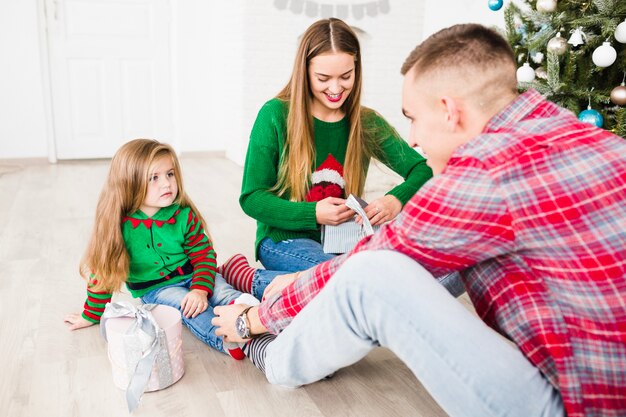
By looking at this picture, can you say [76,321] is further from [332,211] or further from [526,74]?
[526,74]

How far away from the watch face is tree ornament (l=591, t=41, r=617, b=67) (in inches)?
60.0

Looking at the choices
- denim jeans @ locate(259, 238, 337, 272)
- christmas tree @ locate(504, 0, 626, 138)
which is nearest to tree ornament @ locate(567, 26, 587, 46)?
christmas tree @ locate(504, 0, 626, 138)

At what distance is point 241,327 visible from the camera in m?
1.33

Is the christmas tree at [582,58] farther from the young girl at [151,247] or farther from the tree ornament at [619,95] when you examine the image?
the young girl at [151,247]

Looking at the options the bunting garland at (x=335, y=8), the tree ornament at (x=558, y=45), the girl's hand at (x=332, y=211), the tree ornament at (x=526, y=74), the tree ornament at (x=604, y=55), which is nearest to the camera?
the girl's hand at (x=332, y=211)

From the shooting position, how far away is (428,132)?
1.02 metres

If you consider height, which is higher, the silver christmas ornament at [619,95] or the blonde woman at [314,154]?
the silver christmas ornament at [619,95]

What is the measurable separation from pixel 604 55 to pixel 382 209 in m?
0.97

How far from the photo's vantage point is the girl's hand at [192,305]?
1.58m

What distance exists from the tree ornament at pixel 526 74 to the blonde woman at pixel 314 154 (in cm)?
65

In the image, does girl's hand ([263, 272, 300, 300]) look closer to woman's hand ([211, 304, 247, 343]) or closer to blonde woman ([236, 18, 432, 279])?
woman's hand ([211, 304, 247, 343])

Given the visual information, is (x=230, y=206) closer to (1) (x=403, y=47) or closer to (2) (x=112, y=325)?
(2) (x=112, y=325)

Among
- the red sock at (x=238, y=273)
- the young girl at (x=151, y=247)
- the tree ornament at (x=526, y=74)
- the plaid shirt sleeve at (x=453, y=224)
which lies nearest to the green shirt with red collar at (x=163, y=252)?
the young girl at (x=151, y=247)

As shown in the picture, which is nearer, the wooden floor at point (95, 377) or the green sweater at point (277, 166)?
the wooden floor at point (95, 377)
